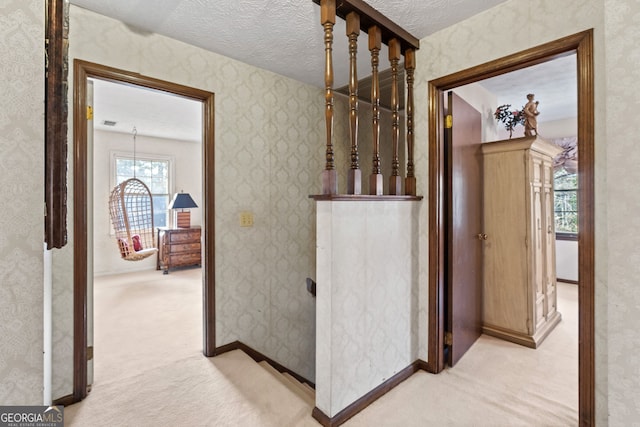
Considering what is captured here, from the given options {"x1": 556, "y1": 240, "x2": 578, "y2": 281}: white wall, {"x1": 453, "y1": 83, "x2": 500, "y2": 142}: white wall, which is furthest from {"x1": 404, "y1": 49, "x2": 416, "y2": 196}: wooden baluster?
{"x1": 556, "y1": 240, "x2": 578, "y2": 281}: white wall

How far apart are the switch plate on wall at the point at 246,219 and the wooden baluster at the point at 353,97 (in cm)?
110

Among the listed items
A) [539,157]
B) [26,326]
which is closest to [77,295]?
[26,326]

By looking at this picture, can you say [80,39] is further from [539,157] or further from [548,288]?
[548,288]

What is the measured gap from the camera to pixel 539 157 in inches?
111

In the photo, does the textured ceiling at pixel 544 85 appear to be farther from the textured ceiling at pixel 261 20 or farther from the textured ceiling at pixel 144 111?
the textured ceiling at pixel 144 111

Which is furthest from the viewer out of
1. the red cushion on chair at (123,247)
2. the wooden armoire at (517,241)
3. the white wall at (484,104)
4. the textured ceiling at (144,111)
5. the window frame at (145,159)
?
the window frame at (145,159)

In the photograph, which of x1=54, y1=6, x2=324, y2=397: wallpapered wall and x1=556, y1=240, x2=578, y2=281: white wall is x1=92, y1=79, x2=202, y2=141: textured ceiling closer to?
x1=54, y1=6, x2=324, y2=397: wallpapered wall

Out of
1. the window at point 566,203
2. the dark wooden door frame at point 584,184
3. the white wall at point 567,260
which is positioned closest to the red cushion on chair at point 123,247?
the dark wooden door frame at point 584,184

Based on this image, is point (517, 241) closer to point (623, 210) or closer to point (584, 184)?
point (584, 184)

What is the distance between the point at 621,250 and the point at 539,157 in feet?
6.61

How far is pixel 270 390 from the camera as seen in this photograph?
6.29 feet

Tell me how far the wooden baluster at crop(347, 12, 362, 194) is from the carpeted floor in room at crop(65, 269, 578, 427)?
1316 millimetres

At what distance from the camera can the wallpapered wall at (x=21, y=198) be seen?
770mm

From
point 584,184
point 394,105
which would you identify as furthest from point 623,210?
point 394,105
